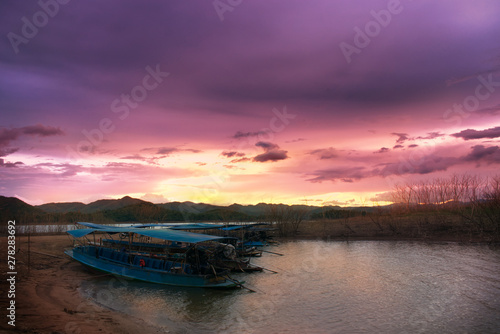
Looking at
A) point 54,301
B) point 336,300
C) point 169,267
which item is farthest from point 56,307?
point 336,300

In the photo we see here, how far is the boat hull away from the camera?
14.8m

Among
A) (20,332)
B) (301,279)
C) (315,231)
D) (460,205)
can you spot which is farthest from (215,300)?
(460,205)

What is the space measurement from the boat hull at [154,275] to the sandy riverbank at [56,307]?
920mm

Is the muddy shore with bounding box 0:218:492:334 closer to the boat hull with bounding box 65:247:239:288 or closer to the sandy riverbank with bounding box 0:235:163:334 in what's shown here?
the sandy riverbank with bounding box 0:235:163:334

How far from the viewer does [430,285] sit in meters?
15.7

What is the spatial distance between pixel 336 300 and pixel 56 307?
1070cm

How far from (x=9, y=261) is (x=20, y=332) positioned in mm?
11127

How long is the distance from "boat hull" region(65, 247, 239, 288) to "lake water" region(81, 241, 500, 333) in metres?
0.33

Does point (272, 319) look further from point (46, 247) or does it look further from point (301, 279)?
point (46, 247)

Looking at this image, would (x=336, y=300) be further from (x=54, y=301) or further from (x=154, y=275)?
(x=54, y=301)

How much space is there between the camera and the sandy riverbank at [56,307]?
347 inches

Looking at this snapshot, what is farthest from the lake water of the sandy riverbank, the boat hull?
the sandy riverbank

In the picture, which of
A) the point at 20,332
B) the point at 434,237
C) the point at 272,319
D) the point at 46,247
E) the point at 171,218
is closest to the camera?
the point at 20,332

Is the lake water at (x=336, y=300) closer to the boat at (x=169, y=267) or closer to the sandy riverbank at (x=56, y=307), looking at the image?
the boat at (x=169, y=267)
